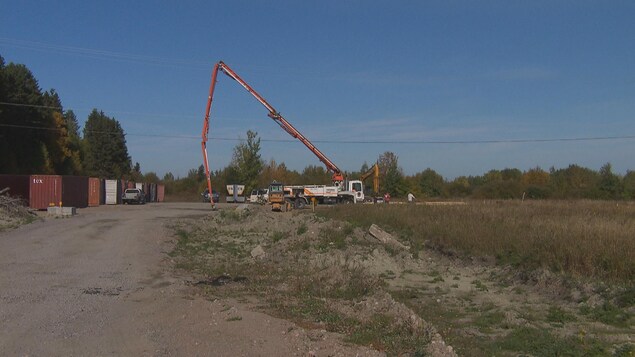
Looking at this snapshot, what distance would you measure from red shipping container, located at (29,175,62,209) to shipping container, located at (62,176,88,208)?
1.23 m

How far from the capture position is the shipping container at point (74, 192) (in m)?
49.4

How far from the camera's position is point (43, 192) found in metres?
47.0

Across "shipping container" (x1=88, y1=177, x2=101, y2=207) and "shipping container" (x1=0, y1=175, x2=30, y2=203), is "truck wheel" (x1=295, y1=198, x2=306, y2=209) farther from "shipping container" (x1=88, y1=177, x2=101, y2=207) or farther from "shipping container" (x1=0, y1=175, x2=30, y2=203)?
"shipping container" (x1=0, y1=175, x2=30, y2=203)

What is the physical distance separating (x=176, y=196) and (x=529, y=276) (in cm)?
9715

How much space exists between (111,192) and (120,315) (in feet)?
187

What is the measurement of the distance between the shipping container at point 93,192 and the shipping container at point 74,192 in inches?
124

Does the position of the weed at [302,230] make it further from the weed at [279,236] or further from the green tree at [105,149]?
the green tree at [105,149]

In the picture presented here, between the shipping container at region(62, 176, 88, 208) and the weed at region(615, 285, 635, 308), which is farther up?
the shipping container at region(62, 176, 88, 208)

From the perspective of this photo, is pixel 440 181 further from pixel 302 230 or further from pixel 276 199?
pixel 302 230

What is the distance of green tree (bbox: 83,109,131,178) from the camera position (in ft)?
339

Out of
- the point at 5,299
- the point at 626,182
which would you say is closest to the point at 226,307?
the point at 5,299

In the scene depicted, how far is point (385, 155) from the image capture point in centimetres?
10588

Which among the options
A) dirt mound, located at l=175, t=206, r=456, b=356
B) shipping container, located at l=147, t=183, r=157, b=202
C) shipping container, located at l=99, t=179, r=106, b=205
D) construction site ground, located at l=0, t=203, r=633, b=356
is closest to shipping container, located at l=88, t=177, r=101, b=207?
shipping container, located at l=99, t=179, r=106, b=205

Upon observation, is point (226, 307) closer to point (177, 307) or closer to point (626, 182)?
point (177, 307)
